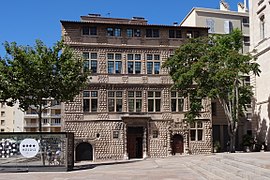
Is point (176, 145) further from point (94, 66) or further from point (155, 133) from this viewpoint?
point (94, 66)

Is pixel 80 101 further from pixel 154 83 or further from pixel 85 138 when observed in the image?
pixel 154 83

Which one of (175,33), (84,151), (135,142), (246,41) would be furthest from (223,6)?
(84,151)

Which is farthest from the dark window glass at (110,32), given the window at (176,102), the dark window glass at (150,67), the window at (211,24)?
the window at (211,24)

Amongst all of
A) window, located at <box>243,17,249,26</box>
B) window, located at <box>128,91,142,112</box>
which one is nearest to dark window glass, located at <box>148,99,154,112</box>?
window, located at <box>128,91,142,112</box>

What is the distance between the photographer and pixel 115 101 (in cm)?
3406

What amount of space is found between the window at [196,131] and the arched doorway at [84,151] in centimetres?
955

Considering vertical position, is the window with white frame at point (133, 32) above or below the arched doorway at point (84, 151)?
above

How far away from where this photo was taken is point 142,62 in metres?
35.0

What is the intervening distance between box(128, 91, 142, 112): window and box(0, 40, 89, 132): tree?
8.23 m

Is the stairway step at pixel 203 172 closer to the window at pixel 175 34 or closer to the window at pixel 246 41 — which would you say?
the window at pixel 175 34

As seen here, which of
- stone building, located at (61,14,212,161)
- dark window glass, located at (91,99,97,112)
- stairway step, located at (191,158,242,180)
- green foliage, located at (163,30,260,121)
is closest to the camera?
stairway step, located at (191,158,242,180)

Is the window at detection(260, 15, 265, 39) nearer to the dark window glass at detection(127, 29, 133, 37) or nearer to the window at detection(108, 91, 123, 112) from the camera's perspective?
the dark window glass at detection(127, 29, 133, 37)

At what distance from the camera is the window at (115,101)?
1340 inches

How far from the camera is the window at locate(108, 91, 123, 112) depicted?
34.0 metres
